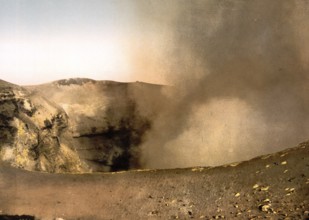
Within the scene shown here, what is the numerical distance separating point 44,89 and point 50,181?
10.8 metres

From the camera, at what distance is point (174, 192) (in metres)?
8.62

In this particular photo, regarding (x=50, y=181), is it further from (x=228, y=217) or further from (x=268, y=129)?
(x=268, y=129)

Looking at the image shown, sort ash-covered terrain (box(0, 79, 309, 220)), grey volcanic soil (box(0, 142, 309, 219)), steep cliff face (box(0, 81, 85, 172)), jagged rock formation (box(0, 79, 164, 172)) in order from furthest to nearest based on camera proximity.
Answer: jagged rock formation (box(0, 79, 164, 172))
steep cliff face (box(0, 81, 85, 172))
ash-covered terrain (box(0, 79, 309, 220))
grey volcanic soil (box(0, 142, 309, 219))

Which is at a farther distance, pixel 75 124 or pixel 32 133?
pixel 75 124

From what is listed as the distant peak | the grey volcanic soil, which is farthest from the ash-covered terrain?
the distant peak

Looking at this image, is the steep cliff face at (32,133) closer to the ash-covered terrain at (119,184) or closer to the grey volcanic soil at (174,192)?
the ash-covered terrain at (119,184)

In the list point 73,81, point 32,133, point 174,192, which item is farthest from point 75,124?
point 174,192

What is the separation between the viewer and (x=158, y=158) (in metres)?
17.8

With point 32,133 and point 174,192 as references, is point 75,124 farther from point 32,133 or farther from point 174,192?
point 174,192

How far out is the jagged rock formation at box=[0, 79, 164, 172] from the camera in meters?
13.9

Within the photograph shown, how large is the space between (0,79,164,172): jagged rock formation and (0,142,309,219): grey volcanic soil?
383cm

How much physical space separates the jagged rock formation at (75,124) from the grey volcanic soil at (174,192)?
12.6 ft

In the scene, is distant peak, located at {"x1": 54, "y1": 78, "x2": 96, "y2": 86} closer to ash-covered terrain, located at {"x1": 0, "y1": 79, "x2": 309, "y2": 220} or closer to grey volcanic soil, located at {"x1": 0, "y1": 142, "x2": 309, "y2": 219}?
ash-covered terrain, located at {"x1": 0, "y1": 79, "x2": 309, "y2": 220}

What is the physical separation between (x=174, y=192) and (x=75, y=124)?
34.9 ft
